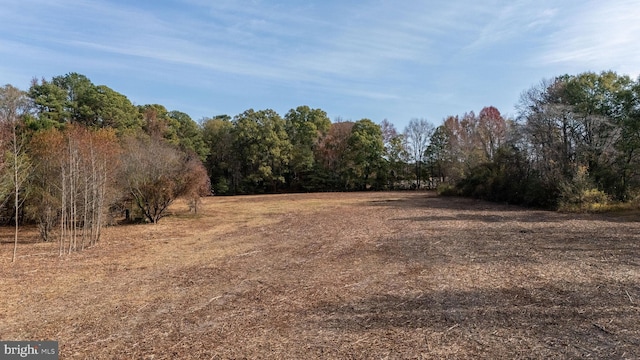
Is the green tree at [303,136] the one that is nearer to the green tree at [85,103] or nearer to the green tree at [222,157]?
the green tree at [222,157]

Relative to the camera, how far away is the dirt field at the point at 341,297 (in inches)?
147

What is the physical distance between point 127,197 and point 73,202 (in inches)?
220

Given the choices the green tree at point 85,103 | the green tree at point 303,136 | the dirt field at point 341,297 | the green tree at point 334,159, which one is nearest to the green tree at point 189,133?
the green tree at point 85,103

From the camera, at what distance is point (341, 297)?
5320 millimetres

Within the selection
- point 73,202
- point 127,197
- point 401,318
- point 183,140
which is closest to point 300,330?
point 401,318

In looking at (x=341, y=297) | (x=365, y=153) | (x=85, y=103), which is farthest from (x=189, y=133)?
(x=341, y=297)

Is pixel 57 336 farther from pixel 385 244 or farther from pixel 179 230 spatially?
pixel 179 230

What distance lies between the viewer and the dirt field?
3742 mm

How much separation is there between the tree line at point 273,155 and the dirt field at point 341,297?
91.8 inches

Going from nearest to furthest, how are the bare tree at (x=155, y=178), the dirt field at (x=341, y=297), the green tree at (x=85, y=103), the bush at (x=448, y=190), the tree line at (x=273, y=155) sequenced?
1. the dirt field at (x=341, y=297)
2. the tree line at (x=273, y=155)
3. the bare tree at (x=155, y=178)
4. the green tree at (x=85, y=103)
5. the bush at (x=448, y=190)

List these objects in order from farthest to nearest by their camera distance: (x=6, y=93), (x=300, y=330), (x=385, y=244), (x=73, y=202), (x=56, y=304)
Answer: (x=6, y=93) < (x=73, y=202) < (x=385, y=244) < (x=56, y=304) < (x=300, y=330)

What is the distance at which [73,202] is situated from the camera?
34.1 feet

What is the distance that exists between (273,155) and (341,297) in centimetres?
3799

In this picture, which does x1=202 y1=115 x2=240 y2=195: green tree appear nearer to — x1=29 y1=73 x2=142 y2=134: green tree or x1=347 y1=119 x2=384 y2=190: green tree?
x1=29 y1=73 x2=142 y2=134: green tree
